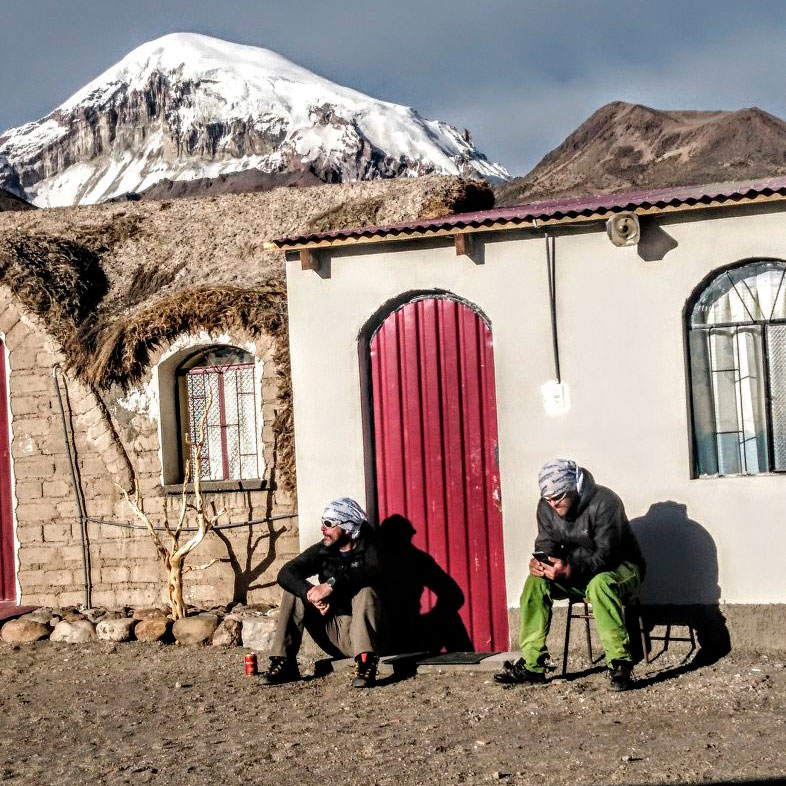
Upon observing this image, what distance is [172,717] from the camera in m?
7.58

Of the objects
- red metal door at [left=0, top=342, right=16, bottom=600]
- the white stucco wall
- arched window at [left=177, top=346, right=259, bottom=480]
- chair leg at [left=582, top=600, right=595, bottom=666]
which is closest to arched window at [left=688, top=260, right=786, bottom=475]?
the white stucco wall

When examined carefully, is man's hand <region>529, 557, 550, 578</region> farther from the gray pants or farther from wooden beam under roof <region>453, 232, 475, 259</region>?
wooden beam under roof <region>453, 232, 475, 259</region>

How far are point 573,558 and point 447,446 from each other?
1531 mm

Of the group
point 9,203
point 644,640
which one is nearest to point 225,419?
point 644,640

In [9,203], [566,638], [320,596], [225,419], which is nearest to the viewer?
[566,638]

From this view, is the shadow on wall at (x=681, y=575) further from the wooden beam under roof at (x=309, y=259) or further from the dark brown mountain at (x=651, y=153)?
the dark brown mountain at (x=651, y=153)

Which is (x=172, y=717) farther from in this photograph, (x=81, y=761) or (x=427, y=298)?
(x=427, y=298)

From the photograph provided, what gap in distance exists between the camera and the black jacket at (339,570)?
322 inches

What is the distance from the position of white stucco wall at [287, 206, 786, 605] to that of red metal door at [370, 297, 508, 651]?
18 cm

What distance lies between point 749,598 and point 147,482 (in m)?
5.55

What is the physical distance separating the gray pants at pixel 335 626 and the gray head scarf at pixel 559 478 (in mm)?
1450

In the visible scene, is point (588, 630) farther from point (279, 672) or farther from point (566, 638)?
point (279, 672)

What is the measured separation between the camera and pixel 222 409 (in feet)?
36.1

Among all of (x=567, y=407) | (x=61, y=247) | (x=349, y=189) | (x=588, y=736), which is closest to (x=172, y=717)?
(x=588, y=736)
